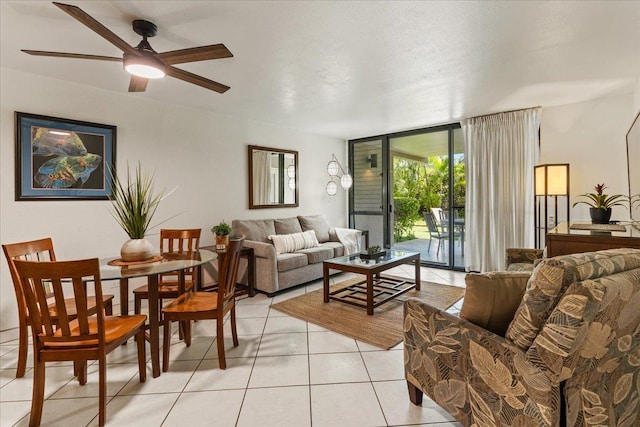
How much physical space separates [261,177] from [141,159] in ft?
5.54

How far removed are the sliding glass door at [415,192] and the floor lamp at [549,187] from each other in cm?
108

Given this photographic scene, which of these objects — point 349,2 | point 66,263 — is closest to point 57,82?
point 66,263

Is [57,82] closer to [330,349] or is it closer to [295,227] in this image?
[295,227]

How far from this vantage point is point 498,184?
447 centimetres

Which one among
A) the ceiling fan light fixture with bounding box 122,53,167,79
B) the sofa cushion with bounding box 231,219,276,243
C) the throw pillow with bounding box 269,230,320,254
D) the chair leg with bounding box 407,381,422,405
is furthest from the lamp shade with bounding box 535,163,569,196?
the ceiling fan light fixture with bounding box 122,53,167,79

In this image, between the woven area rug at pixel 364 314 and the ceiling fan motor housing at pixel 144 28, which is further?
the woven area rug at pixel 364 314

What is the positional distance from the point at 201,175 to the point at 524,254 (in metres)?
3.87

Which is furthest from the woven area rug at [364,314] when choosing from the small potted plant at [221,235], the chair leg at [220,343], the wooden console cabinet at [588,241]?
the wooden console cabinet at [588,241]

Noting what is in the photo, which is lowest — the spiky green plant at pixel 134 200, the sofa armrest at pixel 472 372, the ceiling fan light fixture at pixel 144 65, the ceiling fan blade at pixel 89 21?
the sofa armrest at pixel 472 372

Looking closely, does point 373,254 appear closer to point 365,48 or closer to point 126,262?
point 365,48

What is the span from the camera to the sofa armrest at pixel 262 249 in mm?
3885

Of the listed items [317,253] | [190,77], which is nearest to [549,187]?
[317,253]

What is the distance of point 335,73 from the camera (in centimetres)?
296

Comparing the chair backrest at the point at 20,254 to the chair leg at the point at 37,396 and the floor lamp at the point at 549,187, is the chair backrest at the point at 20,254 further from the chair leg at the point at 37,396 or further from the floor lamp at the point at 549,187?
the floor lamp at the point at 549,187
